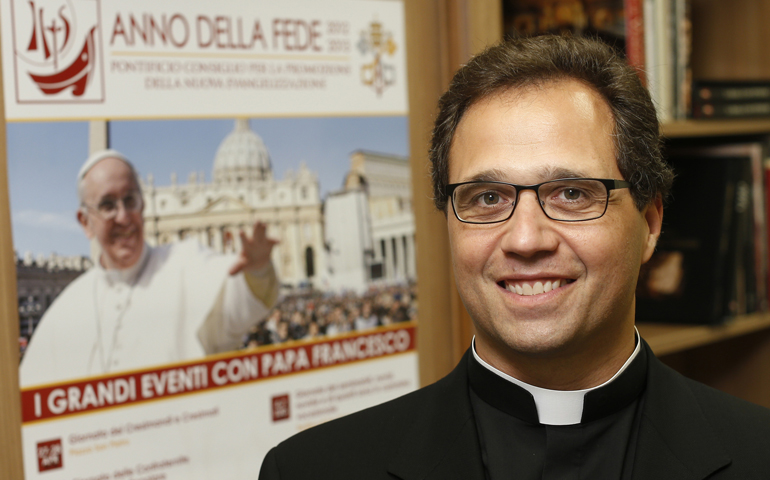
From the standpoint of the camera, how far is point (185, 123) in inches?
44.8

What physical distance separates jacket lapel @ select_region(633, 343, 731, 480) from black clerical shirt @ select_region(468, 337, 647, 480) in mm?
21

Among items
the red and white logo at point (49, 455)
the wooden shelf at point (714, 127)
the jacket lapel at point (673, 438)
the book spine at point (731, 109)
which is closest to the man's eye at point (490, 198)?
the jacket lapel at point (673, 438)

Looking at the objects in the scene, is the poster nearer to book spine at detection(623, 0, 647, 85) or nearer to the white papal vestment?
the white papal vestment

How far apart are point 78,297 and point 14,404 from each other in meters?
0.18

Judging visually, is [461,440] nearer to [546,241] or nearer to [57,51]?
[546,241]

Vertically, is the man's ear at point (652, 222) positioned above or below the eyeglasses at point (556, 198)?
below

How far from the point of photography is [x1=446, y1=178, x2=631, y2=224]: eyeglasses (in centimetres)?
86

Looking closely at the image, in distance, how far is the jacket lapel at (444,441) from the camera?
0.93m

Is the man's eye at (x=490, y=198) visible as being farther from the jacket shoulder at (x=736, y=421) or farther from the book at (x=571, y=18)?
the book at (x=571, y=18)

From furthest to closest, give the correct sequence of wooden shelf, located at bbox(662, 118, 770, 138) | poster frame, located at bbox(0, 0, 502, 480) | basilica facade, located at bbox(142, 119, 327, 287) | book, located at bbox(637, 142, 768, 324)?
1. book, located at bbox(637, 142, 768, 324)
2. wooden shelf, located at bbox(662, 118, 770, 138)
3. poster frame, located at bbox(0, 0, 502, 480)
4. basilica facade, located at bbox(142, 119, 327, 287)

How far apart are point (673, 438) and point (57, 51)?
106 cm

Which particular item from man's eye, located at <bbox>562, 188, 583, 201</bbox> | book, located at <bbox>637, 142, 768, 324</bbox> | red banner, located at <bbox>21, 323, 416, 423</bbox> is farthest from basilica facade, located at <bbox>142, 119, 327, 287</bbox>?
book, located at <bbox>637, 142, 768, 324</bbox>

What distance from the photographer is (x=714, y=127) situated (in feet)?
5.53

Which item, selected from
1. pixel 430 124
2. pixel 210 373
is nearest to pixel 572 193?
pixel 430 124
